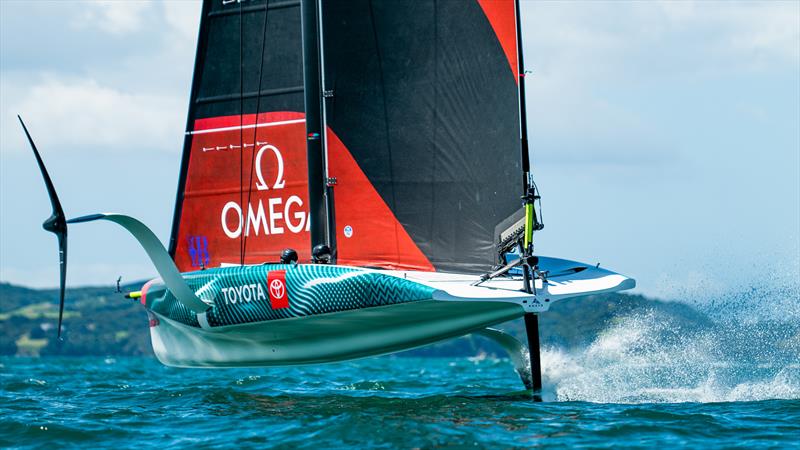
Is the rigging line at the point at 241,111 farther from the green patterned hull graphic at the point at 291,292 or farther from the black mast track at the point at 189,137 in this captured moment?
the green patterned hull graphic at the point at 291,292

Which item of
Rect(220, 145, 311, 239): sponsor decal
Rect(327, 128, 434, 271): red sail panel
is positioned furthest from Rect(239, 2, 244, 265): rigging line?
Rect(327, 128, 434, 271): red sail panel

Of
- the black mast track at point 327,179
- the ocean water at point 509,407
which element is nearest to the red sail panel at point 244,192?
the black mast track at point 327,179

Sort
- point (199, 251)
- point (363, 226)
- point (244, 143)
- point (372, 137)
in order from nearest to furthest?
point (372, 137)
point (363, 226)
point (244, 143)
point (199, 251)

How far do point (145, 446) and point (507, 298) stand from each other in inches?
194

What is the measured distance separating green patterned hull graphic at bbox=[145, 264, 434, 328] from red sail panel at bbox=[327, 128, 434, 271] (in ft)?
4.00

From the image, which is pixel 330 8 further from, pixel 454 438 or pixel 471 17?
pixel 454 438

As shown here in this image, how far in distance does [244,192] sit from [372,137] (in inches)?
117

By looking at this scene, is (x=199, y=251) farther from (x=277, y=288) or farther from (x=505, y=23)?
(x=505, y=23)

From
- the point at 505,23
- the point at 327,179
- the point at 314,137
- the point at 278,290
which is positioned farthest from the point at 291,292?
the point at 505,23

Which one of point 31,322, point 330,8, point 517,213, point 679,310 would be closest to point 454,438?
point 517,213

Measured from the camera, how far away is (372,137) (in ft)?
55.8

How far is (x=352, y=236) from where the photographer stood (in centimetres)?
1723

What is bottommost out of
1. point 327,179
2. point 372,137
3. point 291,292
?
point 291,292

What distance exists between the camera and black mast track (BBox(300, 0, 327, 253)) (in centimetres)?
1762
